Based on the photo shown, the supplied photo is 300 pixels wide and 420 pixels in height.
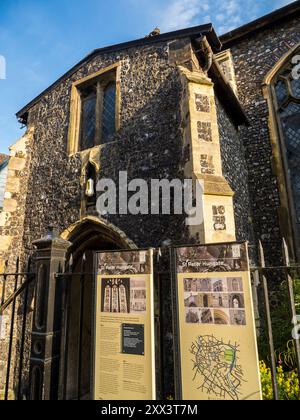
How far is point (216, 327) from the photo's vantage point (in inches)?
90.1

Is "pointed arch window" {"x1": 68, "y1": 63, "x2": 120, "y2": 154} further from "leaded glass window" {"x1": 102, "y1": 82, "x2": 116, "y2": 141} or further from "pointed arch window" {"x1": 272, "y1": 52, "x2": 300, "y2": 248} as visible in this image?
"pointed arch window" {"x1": 272, "y1": 52, "x2": 300, "y2": 248}

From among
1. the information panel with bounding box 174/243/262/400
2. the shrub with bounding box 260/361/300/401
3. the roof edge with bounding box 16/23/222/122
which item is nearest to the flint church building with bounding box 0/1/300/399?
the roof edge with bounding box 16/23/222/122

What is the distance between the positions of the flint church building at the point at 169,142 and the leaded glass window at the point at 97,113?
0.10 feet

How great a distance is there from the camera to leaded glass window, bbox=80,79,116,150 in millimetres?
6836

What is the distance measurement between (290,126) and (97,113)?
5593 millimetres

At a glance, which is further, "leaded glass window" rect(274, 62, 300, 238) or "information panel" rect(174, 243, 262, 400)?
"leaded glass window" rect(274, 62, 300, 238)

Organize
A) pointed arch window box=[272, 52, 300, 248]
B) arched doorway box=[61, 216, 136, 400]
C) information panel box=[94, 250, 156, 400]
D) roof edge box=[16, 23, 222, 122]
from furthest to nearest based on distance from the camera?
1. pointed arch window box=[272, 52, 300, 248]
2. arched doorway box=[61, 216, 136, 400]
3. roof edge box=[16, 23, 222, 122]
4. information panel box=[94, 250, 156, 400]

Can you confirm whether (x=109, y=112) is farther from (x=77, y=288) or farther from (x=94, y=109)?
(x=77, y=288)

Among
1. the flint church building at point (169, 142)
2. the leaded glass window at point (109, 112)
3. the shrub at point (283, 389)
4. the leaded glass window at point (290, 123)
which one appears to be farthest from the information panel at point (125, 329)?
the leaded glass window at point (290, 123)

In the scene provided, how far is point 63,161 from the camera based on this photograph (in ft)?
23.6

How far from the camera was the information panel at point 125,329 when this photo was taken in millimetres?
2402

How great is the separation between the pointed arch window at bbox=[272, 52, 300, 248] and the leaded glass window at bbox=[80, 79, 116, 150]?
4.92m

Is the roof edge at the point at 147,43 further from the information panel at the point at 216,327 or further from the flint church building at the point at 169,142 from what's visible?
the information panel at the point at 216,327
